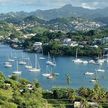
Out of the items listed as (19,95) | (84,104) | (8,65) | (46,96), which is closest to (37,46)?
(8,65)

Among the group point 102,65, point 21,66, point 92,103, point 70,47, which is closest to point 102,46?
point 70,47

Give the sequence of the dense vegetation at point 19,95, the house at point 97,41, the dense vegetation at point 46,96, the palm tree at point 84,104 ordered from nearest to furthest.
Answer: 1. the dense vegetation at point 19,95
2. the dense vegetation at point 46,96
3. the palm tree at point 84,104
4. the house at point 97,41

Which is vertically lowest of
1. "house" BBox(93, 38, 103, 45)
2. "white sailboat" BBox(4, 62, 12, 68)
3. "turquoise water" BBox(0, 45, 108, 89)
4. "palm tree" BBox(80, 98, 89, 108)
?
"turquoise water" BBox(0, 45, 108, 89)

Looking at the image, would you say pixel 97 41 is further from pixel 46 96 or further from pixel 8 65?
pixel 46 96

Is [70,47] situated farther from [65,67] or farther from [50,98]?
[50,98]

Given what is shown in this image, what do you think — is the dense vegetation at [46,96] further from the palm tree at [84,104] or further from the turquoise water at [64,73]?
the turquoise water at [64,73]

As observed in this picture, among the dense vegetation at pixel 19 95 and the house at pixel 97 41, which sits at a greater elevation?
the dense vegetation at pixel 19 95

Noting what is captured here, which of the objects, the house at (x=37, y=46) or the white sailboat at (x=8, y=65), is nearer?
the white sailboat at (x=8, y=65)

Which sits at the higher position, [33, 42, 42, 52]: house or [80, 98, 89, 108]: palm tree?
[80, 98, 89, 108]: palm tree

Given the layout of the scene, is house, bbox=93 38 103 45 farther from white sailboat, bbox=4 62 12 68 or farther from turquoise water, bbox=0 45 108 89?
white sailboat, bbox=4 62 12 68

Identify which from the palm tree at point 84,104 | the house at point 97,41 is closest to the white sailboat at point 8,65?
the house at point 97,41

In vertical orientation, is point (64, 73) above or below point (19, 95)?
below

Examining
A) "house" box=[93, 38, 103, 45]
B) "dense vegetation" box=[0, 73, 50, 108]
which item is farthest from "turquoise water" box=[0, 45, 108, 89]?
"house" box=[93, 38, 103, 45]
